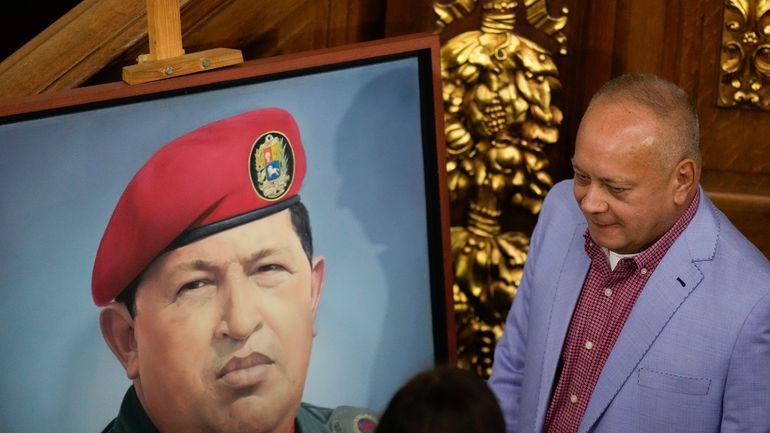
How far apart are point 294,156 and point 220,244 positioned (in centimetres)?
25

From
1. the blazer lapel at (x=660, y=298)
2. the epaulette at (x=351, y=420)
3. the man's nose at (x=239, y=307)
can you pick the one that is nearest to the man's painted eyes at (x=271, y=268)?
the man's nose at (x=239, y=307)

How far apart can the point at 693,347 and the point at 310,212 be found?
0.82 meters

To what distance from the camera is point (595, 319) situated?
8.32 feet

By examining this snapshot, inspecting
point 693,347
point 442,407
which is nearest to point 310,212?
point 693,347

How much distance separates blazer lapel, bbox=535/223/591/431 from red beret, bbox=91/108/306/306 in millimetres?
597

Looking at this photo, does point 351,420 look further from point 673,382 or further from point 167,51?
point 167,51

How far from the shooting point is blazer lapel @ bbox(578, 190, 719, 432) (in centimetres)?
240

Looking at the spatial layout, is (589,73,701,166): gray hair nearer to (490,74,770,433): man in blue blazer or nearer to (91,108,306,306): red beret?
(490,74,770,433): man in blue blazer

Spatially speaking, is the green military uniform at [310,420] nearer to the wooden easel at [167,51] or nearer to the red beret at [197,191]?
the red beret at [197,191]

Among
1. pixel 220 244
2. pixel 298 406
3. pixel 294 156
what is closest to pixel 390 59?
pixel 294 156

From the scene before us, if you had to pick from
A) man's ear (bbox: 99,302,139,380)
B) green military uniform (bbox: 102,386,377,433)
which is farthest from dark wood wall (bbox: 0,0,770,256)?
green military uniform (bbox: 102,386,377,433)

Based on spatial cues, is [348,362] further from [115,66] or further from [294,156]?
[115,66]

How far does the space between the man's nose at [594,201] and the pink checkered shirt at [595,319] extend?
136 millimetres

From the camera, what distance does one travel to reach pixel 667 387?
240 centimetres
